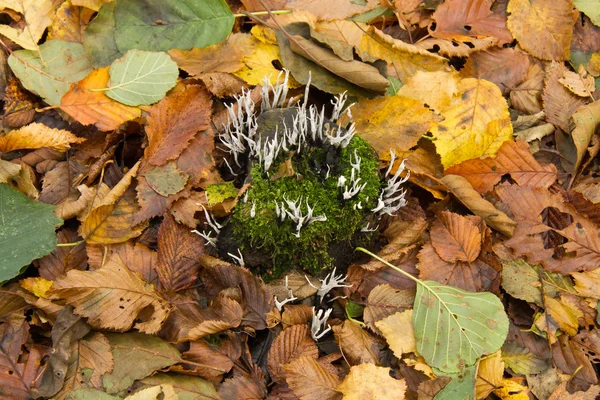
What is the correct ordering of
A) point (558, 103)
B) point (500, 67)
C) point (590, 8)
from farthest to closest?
point (590, 8) < point (500, 67) < point (558, 103)

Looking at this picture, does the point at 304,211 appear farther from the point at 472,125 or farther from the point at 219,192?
the point at 472,125

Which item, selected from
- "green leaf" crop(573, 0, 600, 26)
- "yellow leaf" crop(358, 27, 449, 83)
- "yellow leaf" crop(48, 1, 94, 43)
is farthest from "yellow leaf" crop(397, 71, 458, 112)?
"yellow leaf" crop(48, 1, 94, 43)

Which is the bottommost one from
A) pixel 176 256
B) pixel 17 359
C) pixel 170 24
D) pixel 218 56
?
A: pixel 17 359

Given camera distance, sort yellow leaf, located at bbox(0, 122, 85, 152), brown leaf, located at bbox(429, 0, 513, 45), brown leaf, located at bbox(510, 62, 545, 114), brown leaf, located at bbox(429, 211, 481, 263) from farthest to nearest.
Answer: brown leaf, located at bbox(429, 0, 513, 45) → brown leaf, located at bbox(510, 62, 545, 114) → yellow leaf, located at bbox(0, 122, 85, 152) → brown leaf, located at bbox(429, 211, 481, 263)

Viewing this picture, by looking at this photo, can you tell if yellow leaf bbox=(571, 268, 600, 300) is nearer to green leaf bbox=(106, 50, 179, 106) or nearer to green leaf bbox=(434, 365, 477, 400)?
green leaf bbox=(434, 365, 477, 400)

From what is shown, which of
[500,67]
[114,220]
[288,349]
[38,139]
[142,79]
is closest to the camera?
[288,349]

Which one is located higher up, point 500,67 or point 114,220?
point 500,67

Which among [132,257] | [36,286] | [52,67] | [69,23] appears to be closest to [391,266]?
[132,257]
